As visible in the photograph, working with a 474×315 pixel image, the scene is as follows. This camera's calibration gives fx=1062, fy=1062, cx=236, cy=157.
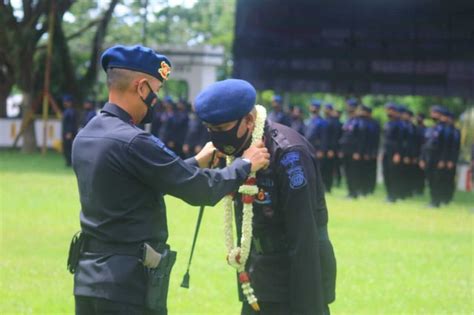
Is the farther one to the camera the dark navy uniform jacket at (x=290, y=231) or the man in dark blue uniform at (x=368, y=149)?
the man in dark blue uniform at (x=368, y=149)

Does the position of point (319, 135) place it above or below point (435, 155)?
below

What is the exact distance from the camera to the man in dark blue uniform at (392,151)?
21312mm

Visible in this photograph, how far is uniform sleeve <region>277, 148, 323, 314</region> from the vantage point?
15.4 ft

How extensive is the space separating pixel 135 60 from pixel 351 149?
17753 millimetres

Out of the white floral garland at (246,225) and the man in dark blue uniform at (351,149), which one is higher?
the white floral garland at (246,225)

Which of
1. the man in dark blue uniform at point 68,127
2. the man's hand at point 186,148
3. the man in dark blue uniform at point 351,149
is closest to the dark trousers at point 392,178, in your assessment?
the man in dark blue uniform at point 351,149

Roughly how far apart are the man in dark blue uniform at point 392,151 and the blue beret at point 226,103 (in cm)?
1669

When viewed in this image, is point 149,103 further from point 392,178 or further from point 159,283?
point 392,178

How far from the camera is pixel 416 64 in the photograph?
22.6 meters

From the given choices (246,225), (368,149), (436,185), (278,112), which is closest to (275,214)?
(246,225)

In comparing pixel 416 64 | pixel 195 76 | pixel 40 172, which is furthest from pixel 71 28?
pixel 416 64

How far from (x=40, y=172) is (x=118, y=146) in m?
20.5

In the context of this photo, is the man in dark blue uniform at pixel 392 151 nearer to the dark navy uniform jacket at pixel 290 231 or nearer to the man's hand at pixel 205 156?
the man's hand at pixel 205 156

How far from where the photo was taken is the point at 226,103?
15.3 feet
